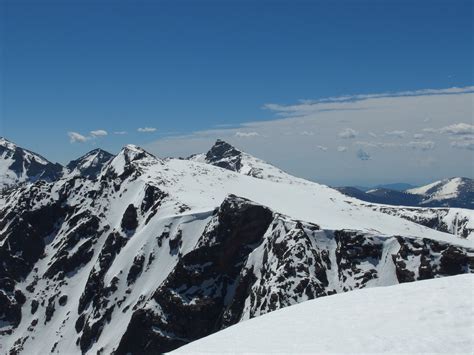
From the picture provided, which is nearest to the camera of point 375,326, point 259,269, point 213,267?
point 375,326

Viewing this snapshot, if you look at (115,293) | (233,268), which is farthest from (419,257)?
(115,293)

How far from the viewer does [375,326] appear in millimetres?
17953

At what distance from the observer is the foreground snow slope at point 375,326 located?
16203mm

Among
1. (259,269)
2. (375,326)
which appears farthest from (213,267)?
(375,326)

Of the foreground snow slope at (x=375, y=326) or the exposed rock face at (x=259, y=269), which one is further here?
the exposed rock face at (x=259, y=269)

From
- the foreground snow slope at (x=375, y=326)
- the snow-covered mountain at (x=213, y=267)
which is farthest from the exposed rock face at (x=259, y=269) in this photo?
the foreground snow slope at (x=375, y=326)

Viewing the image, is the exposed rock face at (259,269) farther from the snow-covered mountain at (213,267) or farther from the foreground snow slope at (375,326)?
the foreground snow slope at (375,326)

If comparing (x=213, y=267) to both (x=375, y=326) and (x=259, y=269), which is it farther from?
(x=375, y=326)

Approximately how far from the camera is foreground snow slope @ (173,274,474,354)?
16.2 metres

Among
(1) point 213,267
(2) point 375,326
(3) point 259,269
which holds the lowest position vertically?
(3) point 259,269

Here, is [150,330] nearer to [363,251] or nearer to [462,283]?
[363,251]

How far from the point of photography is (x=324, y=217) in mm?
172500

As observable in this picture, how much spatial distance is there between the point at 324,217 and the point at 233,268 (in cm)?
4838

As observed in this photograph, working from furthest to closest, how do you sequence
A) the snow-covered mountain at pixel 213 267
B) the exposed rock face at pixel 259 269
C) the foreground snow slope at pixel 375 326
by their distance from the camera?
the snow-covered mountain at pixel 213 267 → the exposed rock face at pixel 259 269 → the foreground snow slope at pixel 375 326
